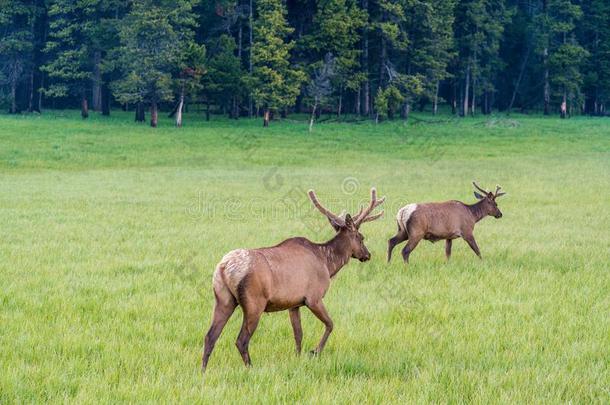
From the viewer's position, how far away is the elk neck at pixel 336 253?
23.0 feet

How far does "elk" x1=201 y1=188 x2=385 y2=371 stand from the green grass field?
0.45m

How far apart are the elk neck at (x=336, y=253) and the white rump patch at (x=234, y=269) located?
4.29 feet

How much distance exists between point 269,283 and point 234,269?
1.21 ft

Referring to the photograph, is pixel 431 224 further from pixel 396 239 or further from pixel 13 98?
pixel 13 98

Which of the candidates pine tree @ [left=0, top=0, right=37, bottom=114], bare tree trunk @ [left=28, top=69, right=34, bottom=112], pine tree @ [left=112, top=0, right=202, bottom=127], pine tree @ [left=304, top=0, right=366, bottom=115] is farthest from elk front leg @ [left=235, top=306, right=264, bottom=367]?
bare tree trunk @ [left=28, top=69, right=34, bottom=112]

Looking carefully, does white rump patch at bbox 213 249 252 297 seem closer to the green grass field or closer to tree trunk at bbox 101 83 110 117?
the green grass field

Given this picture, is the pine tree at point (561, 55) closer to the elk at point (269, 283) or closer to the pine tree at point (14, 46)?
the pine tree at point (14, 46)

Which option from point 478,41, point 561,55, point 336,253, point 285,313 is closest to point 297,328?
point 336,253

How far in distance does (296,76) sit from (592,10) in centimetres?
4573

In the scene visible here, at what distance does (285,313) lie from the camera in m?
8.48

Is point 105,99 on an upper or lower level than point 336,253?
upper

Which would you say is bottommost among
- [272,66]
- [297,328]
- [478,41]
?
[297,328]

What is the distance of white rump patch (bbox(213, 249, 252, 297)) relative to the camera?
5762 millimetres

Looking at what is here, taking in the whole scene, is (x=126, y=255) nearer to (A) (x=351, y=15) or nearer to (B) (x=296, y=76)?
(B) (x=296, y=76)
